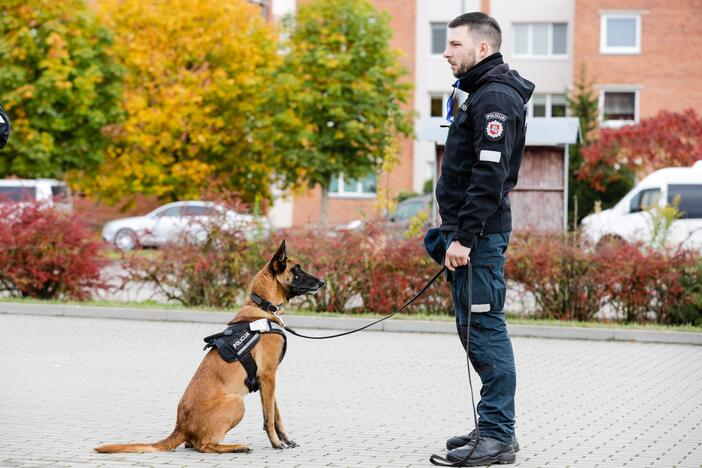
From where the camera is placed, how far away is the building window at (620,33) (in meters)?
47.4

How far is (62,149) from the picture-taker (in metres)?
36.5

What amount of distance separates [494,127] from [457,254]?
72 cm

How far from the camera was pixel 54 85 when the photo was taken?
35.5 metres

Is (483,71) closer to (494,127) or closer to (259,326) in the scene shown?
(494,127)

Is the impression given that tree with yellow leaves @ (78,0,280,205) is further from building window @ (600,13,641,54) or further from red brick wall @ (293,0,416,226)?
building window @ (600,13,641,54)

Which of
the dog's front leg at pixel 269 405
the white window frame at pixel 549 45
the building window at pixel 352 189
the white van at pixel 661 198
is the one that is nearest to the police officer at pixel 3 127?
the dog's front leg at pixel 269 405

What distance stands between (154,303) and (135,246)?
2.85 ft

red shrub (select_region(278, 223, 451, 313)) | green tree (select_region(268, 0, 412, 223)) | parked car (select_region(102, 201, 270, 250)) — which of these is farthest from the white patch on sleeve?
green tree (select_region(268, 0, 412, 223))

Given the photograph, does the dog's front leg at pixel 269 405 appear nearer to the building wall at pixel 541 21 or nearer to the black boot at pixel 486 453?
the black boot at pixel 486 453

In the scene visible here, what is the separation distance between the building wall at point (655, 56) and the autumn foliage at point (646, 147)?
8603mm

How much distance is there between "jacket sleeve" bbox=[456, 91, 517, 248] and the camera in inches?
233

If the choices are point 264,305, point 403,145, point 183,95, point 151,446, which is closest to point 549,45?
point 403,145

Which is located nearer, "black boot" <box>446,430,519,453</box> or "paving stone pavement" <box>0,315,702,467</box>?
"black boot" <box>446,430,519,453</box>

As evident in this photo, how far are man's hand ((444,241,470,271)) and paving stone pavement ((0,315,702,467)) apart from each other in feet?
3.90
